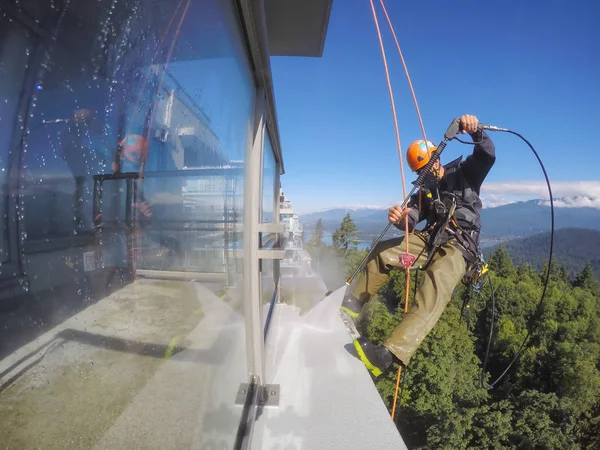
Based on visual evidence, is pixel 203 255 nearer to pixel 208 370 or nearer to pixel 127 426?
pixel 208 370

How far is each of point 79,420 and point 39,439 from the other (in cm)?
9

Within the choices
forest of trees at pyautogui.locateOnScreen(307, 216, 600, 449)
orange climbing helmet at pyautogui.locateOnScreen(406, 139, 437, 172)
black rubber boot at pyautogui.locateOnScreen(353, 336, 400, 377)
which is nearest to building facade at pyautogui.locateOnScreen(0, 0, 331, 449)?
black rubber boot at pyautogui.locateOnScreen(353, 336, 400, 377)

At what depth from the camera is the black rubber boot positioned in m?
2.85

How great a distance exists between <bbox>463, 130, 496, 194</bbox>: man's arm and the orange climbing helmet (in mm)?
349

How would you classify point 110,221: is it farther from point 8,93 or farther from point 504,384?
point 504,384

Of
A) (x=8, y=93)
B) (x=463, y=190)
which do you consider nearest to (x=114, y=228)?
(x=8, y=93)

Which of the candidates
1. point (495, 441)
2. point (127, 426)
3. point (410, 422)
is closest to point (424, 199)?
point (127, 426)

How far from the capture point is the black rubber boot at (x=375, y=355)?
285 cm

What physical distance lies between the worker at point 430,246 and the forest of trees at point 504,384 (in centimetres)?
1411

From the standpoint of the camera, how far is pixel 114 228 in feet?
2.40

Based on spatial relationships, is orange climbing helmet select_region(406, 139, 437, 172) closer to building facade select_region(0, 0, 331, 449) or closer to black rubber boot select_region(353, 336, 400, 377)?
black rubber boot select_region(353, 336, 400, 377)

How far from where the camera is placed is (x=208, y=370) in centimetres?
142

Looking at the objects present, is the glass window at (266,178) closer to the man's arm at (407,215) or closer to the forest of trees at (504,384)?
the man's arm at (407,215)

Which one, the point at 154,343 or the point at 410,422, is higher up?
the point at 154,343
